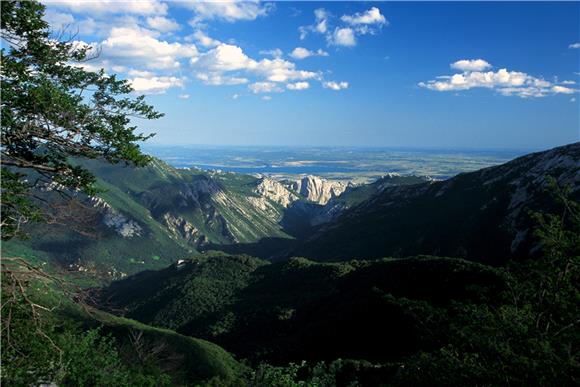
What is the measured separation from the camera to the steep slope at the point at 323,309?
99.3m

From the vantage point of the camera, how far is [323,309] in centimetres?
13388

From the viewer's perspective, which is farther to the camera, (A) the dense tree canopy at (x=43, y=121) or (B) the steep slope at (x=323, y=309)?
(B) the steep slope at (x=323, y=309)

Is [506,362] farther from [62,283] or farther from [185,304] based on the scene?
[185,304]

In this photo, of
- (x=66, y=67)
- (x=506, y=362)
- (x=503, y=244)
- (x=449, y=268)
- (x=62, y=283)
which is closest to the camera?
(x=506, y=362)

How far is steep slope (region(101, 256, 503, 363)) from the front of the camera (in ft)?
326

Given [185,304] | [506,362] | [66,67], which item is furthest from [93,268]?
[185,304]

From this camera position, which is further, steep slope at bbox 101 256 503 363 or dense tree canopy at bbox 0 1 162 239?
steep slope at bbox 101 256 503 363

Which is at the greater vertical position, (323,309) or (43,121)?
(43,121)

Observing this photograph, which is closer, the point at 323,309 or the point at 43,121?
the point at 43,121

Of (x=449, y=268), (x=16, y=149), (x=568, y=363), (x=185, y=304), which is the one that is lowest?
(x=185, y=304)

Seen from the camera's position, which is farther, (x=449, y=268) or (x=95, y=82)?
(x=449, y=268)

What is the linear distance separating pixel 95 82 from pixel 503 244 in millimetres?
148474

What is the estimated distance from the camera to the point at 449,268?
111000 millimetres

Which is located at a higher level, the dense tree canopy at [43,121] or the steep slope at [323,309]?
the dense tree canopy at [43,121]
